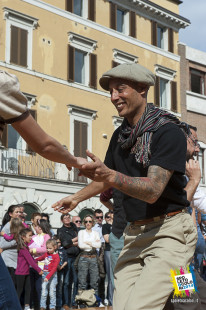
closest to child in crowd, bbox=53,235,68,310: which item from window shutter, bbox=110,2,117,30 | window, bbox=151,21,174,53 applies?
window shutter, bbox=110,2,117,30

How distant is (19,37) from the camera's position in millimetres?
24109

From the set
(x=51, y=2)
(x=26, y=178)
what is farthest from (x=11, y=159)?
(x=51, y=2)

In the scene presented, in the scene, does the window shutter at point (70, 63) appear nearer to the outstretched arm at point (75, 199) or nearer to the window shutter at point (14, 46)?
the window shutter at point (14, 46)

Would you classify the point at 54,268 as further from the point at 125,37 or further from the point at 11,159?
the point at 125,37

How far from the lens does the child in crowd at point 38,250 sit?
1127 cm

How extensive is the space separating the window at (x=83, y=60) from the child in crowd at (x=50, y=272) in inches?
618

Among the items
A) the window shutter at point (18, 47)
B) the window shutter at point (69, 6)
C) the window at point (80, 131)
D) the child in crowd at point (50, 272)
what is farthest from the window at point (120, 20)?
the child in crowd at point (50, 272)

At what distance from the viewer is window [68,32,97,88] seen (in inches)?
1038

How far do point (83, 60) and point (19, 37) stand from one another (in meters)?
3.87

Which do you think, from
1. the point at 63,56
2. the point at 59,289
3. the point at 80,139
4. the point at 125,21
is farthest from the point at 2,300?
the point at 125,21

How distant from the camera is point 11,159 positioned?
22.8 meters

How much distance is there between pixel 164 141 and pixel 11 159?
19452 millimetres

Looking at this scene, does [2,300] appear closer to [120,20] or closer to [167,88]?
[120,20]

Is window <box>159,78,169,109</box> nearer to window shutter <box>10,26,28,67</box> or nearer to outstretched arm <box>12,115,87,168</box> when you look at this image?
window shutter <box>10,26,28,67</box>
